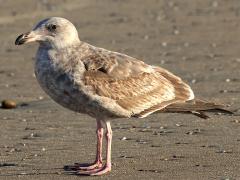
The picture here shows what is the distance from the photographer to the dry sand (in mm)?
9359

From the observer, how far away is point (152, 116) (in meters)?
12.0

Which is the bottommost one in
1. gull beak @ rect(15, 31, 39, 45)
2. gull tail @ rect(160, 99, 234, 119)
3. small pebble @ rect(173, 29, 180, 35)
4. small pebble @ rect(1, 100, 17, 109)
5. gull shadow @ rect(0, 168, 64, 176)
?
small pebble @ rect(173, 29, 180, 35)

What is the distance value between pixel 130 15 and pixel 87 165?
13348mm

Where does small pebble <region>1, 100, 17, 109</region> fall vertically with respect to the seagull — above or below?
below

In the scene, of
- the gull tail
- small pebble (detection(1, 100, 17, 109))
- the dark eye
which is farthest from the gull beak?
small pebble (detection(1, 100, 17, 109))

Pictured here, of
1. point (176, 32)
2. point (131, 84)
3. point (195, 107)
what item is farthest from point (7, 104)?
point (176, 32)

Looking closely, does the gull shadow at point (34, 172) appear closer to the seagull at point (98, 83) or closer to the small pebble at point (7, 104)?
the seagull at point (98, 83)

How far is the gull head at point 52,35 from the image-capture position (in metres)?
9.40

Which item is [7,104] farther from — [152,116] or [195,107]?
[195,107]

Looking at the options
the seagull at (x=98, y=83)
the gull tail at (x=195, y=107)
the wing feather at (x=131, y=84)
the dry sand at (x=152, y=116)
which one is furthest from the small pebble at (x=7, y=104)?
the gull tail at (x=195, y=107)

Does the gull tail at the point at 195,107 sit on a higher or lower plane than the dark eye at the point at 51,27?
lower

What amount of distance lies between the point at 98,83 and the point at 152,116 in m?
2.88

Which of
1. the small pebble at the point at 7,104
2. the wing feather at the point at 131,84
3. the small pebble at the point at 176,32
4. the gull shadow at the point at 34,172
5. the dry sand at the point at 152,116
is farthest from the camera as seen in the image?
the small pebble at the point at 176,32

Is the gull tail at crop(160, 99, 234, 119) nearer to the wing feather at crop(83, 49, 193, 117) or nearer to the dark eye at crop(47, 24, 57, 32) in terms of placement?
the wing feather at crop(83, 49, 193, 117)
